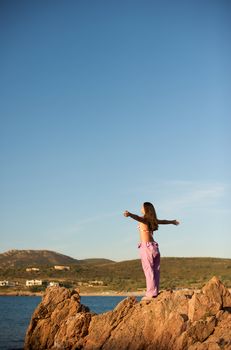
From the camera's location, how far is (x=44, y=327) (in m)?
23.2

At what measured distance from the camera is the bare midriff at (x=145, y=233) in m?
19.2

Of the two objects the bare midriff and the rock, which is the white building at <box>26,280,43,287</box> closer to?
the rock

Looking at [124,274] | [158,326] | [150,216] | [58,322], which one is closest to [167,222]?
[150,216]

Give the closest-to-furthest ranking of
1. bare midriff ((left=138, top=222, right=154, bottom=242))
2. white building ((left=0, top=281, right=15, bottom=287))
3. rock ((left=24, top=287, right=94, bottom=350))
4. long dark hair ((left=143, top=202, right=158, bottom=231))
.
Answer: long dark hair ((left=143, top=202, right=158, bottom=231))
bare midriff ((left=138, top=222, right=154, bottom=242))
rock ((left=24, top=287, right=94, bottom=350))
white building ((left=0, top=281, right=15, bottom=287))

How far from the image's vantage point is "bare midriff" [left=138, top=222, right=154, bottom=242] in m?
19.2

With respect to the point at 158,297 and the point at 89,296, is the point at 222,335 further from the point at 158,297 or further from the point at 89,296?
the point at 89,296

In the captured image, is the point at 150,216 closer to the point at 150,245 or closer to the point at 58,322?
the point at 150,245

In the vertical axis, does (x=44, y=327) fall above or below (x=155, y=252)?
below

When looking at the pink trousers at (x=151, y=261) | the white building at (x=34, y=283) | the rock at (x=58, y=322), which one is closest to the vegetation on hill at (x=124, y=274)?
the white building at (x=34, y=283)

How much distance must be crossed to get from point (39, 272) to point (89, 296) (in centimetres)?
3646

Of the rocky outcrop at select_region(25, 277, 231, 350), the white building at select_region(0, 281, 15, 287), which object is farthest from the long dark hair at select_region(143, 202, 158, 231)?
the white building at select_region(0, 281, 15, 287)

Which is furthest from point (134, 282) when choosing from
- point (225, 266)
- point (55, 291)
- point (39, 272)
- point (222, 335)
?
point (222, 335)

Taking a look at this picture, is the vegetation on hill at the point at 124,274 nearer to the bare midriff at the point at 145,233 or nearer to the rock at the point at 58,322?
the rock at the point at 58,322

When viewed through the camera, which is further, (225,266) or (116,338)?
(225,266)
